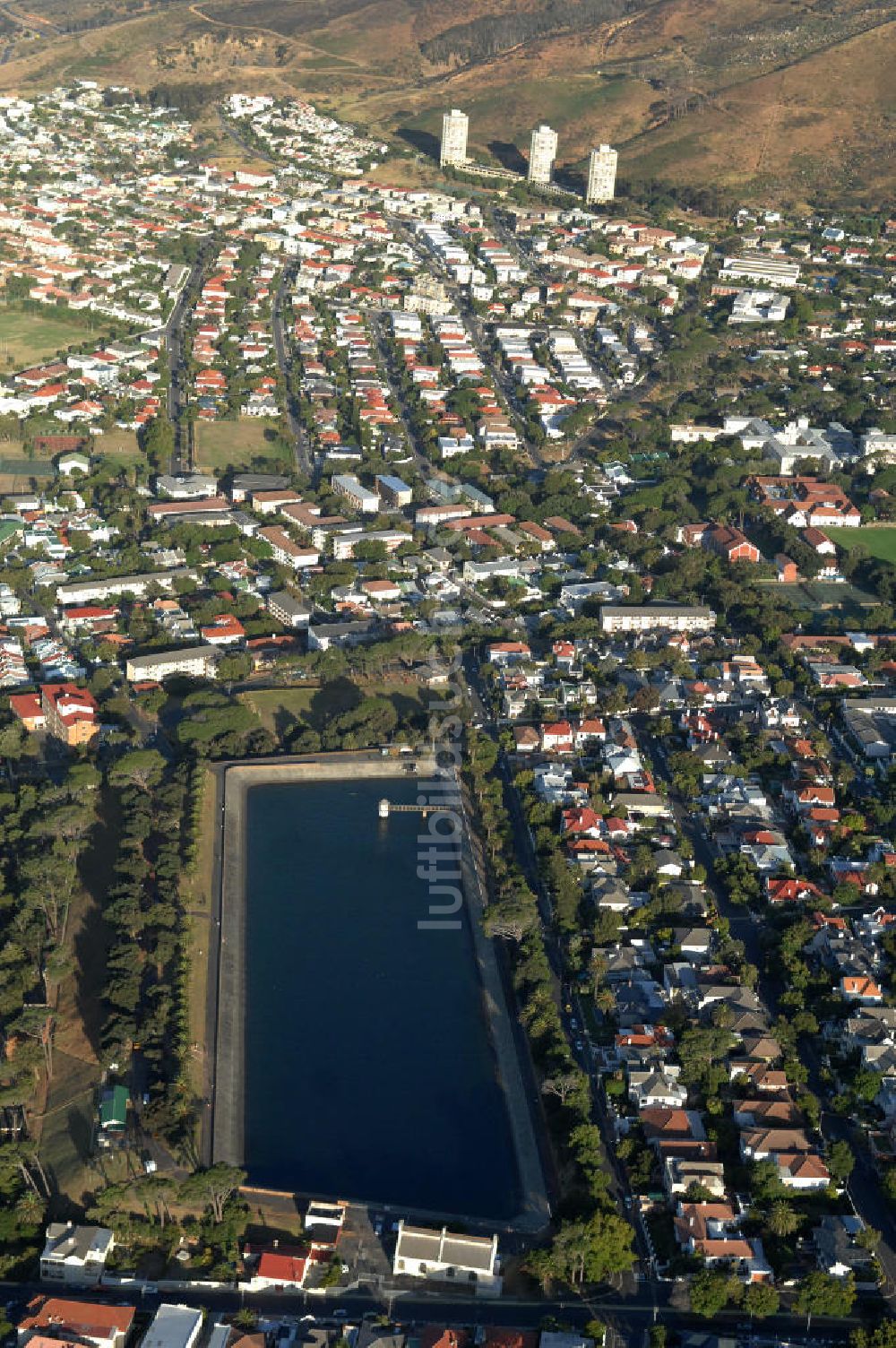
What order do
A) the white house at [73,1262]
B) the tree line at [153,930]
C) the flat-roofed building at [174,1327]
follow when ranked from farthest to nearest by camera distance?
the tree line at [153,930] → the white house at [73,1262] → the flat-roofed building at [174,1327]

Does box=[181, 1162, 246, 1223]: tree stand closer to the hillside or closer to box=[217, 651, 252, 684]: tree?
box=[217, 651, 252, 684]: tree

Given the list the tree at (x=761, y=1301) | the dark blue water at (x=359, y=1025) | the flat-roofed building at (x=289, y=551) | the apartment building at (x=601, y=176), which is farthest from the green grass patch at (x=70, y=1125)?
the apartment building at (x=601, y=176)

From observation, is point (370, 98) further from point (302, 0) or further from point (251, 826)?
point (251, 826)

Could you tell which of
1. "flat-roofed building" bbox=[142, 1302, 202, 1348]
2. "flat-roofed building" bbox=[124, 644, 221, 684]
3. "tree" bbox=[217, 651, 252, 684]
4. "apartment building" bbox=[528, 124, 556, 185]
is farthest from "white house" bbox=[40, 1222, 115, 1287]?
"apartment building" bbox=[528, 124, 556, 185]

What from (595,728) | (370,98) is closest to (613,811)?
(595,728)

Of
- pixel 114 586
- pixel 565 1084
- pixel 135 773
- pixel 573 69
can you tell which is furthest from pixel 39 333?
pixel 565 1084

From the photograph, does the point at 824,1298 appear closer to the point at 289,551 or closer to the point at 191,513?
the point at 289,551

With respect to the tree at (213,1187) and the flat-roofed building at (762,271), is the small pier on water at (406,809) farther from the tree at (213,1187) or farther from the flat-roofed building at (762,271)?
the flat-roofed building at (762,271)
